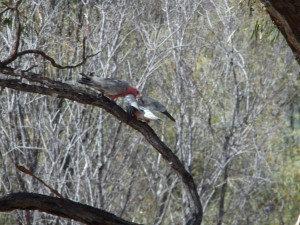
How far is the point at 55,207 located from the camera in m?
2.30

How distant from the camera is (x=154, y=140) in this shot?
103 inches

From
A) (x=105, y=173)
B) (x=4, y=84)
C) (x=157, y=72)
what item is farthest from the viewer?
(x=157, y=72)

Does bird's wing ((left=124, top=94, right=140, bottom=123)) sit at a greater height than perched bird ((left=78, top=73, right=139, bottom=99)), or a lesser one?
lesser

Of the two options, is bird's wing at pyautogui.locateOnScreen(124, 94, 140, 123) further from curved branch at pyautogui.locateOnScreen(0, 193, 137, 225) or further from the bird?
curved branch at pyautogui.locateOnScreen(0, 193, 137, 225)

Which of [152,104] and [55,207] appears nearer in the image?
[55,207]

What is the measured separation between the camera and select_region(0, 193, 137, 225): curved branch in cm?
222

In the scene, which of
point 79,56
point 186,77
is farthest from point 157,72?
point 79,56

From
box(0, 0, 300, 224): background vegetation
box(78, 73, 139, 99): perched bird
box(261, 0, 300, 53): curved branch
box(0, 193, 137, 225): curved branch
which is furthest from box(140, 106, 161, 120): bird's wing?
box(0, 0, 300, 224): background vegetation

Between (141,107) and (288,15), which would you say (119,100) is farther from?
(288,15)

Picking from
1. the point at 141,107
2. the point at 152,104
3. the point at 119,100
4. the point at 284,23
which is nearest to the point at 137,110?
the point at 141,107

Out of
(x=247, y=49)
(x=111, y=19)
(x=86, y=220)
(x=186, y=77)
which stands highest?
(x=111, y=19)

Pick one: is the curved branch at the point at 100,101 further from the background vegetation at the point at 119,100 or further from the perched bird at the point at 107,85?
the background vegetation at the point at 119,100

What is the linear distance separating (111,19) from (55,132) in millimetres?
1581

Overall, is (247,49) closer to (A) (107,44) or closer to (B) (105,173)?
(A) (107,44)
